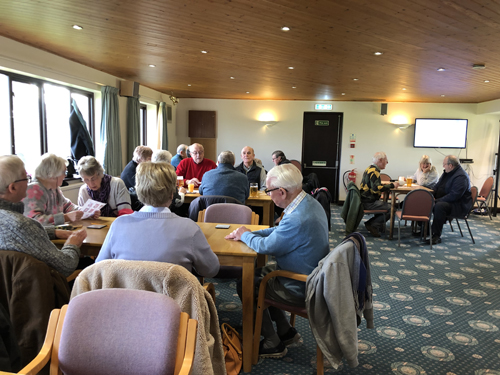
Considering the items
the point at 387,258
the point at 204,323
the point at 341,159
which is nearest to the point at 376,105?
the point at 341,159

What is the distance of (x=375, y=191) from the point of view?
19.5 feet

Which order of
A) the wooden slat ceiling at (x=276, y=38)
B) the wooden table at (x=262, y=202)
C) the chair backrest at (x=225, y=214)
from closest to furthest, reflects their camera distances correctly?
the wooden slat ceiling at (x=276, y=38), the chair backrest at (x=225, y=214), the wooden table at (x=262, y=202)

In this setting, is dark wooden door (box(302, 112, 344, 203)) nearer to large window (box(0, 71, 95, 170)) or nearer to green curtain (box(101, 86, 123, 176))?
green curtain (box(101, 86, 123, 176))

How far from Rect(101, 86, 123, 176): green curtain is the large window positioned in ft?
1.25

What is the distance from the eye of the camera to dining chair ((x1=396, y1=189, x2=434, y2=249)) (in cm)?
523

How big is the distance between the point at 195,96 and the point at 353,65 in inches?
202

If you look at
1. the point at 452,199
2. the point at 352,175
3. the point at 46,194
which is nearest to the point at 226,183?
the point at 46,194

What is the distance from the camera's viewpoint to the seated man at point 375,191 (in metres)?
5.92

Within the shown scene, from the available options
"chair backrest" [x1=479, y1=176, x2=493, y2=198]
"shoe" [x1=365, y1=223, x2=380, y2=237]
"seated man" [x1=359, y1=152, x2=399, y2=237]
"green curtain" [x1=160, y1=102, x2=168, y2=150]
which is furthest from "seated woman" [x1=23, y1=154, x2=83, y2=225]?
"chair backrest" [x1=479, y1=176, x2=493, y2=198]

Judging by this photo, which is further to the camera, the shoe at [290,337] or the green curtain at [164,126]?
the green curtain at [164,126]

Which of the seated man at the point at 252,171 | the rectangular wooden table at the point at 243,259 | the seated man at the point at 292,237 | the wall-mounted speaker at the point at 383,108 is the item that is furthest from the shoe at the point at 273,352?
the wall-mounted speaker at the point at 383,108

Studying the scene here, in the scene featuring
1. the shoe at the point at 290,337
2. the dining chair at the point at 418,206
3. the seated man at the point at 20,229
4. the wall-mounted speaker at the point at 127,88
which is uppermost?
the wall-mounted speaker at the point at 127,88

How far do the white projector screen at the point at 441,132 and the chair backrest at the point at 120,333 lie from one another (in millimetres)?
8924

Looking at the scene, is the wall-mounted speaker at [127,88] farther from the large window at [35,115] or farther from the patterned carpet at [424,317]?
the patterned carpet at [424,317]
